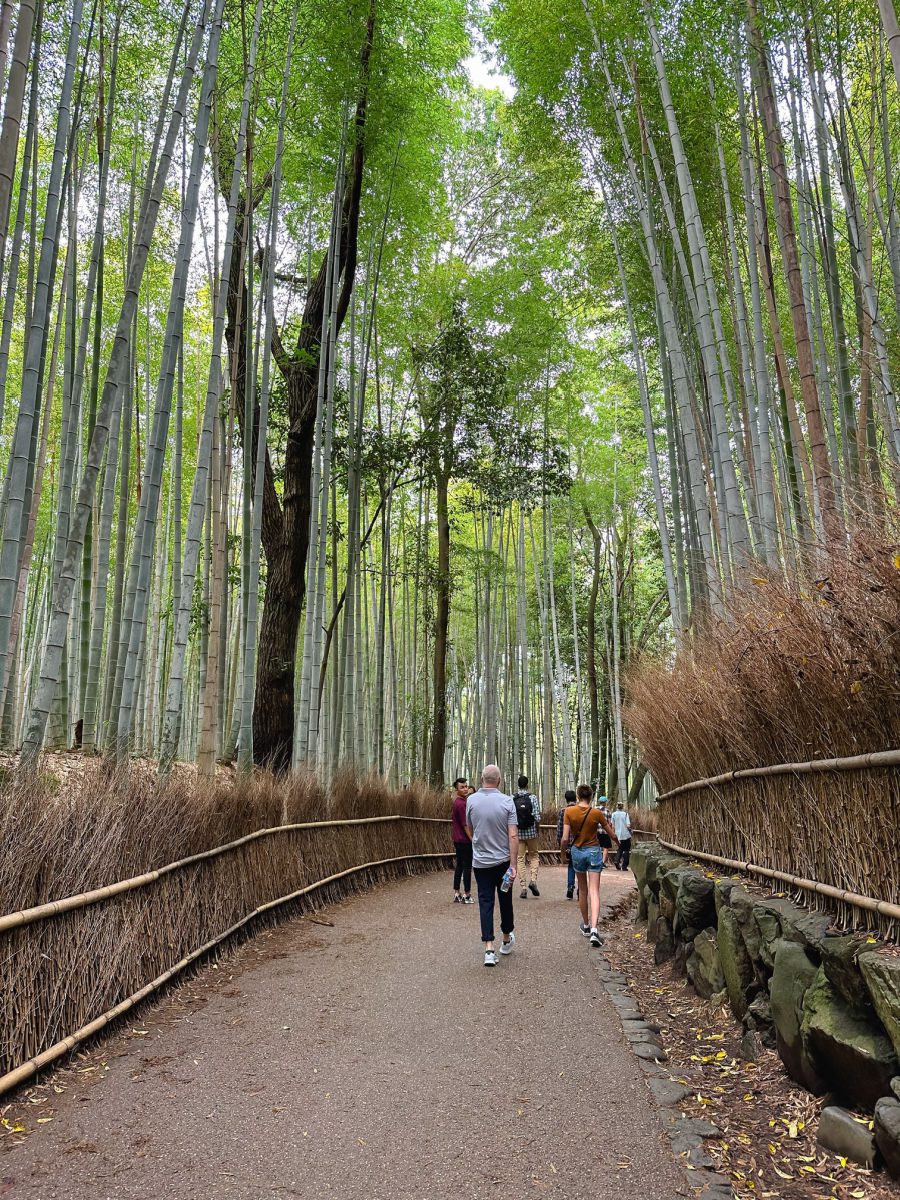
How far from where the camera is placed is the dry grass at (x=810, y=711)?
2180mm

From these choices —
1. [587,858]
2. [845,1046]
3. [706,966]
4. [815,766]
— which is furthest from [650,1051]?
[587,858]

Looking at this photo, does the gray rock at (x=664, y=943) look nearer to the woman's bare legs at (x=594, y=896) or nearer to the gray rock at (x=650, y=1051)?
the woman's bare legs at (x=594, y=896)

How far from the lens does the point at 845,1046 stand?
2.00m

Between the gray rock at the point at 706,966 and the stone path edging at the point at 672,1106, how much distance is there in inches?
12.1

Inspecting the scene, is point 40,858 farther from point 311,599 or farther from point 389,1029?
point 311,599

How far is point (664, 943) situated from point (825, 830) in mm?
2285

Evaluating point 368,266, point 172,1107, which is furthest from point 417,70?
point 172,1107

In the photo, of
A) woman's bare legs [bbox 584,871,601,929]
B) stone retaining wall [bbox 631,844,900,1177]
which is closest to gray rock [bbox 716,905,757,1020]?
stone retaining wall [bbox 631,844,900,1177]

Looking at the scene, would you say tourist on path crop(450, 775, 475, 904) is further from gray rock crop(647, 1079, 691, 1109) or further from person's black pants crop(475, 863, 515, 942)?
gray rock crop(647, 1079, 691, 1109)

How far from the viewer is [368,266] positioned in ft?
26.3

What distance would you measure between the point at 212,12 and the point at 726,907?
505 cm

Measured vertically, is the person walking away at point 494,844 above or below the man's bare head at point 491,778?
below

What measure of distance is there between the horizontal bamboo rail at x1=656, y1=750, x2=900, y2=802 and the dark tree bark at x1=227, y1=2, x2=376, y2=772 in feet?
16.2

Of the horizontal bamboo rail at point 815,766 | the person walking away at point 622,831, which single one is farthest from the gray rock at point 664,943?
the person walking away at point 622,831
